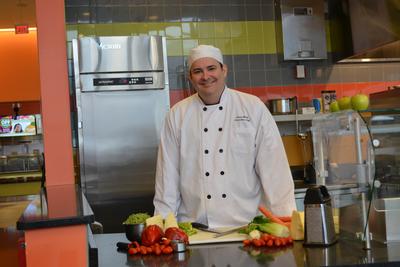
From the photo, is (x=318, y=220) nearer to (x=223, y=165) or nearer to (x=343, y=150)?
(x=343, y=150)

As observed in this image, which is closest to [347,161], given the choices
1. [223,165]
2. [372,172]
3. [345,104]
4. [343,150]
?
[343,150]

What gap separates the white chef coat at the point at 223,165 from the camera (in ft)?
10.1

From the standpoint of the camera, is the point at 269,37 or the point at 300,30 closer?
the point at 300,30

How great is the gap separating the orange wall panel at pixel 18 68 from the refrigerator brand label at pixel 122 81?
18.4 ft

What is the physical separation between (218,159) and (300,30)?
107 inches

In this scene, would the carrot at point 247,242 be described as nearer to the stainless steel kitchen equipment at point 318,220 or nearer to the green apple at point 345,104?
the stainless steel kitchen equipment at point 318,220

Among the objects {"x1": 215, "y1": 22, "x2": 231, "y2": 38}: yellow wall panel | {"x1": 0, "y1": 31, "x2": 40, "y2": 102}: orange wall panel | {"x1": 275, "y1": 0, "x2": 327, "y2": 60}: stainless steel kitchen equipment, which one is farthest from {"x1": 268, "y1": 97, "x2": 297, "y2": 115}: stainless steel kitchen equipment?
{"x1": 0, "y1": 31, "x2": 40, "y2": 102}: orange wall panel

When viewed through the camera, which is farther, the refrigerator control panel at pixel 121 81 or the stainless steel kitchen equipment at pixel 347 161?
the refrigerator control panel at pixel 121 81

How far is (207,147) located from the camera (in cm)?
313

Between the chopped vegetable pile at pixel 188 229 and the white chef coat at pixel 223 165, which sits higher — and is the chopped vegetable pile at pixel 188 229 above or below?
below

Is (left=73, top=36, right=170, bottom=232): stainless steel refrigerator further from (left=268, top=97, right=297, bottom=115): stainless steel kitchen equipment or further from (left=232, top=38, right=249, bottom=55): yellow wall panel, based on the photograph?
(left=268, top=97, right=297, bottom=115): stainless steel kitchen equipment

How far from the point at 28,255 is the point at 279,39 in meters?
3.95

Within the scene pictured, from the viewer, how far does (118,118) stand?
4695 millimetres

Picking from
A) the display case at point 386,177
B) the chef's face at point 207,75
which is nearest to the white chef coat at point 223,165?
the chef's face at point 207,75
